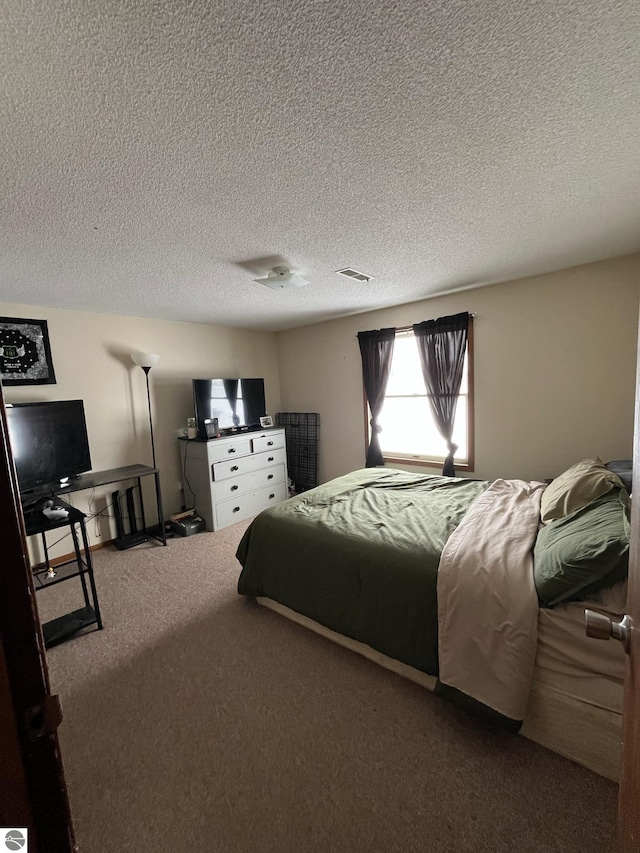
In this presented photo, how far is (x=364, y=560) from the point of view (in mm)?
1834

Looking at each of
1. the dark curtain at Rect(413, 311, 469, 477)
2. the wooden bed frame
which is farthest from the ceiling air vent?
the wooden bed frame

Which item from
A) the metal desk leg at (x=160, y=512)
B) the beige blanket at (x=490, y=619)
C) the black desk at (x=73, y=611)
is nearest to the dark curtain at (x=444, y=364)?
the beige blanket at (x=490, y=619)

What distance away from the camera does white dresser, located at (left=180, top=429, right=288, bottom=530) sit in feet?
12.0

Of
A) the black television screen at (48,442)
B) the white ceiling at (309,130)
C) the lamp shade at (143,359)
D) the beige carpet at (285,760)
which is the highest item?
the white ceiling at (309,130)

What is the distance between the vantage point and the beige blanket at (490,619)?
1.36 m

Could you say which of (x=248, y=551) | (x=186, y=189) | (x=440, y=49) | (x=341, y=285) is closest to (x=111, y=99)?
(x=186, y=189)

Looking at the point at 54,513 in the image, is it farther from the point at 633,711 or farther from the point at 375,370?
the point at 375,370

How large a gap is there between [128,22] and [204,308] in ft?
8.70

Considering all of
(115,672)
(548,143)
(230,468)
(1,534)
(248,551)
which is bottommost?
(115,672)

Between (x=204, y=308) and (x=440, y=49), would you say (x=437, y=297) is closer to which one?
(x=204, y=308)

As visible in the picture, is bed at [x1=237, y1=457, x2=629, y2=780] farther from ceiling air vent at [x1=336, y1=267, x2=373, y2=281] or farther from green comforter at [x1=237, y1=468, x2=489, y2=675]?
ceiling air vent at [x1=336, y1=267, x2=373, y2=281]

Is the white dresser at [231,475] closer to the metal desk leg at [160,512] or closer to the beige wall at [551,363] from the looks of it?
the metal desk leg at [160,512]

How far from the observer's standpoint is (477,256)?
94.3 inches

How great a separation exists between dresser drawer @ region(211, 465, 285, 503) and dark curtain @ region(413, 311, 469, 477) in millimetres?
2022
